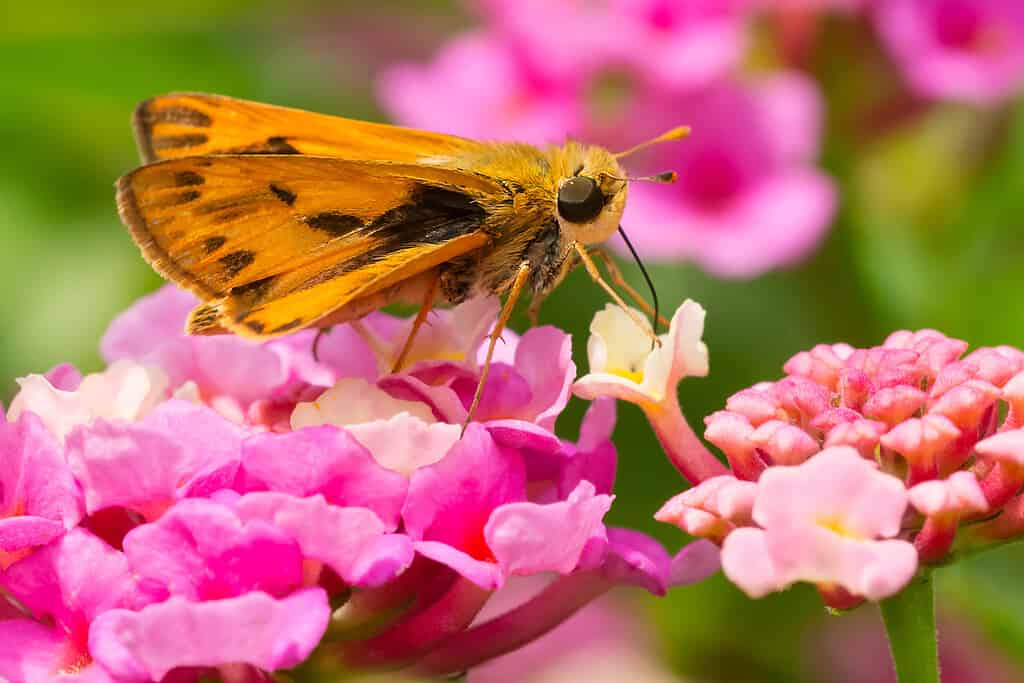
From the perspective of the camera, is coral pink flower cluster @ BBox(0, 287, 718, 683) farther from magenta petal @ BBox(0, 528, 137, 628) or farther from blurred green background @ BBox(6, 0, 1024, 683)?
blurred green background @ BBox(6, 0, 1024, 683)

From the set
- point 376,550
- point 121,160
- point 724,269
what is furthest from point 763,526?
point 121,160

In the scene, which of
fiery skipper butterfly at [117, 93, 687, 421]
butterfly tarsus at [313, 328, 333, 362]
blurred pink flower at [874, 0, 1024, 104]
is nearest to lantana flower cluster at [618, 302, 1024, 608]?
fiery skipper butterfly at [117, 93, 687, 421]

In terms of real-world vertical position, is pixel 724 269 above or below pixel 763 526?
below

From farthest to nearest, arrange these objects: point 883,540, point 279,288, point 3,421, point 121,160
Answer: point 121,160, point 279,288, point 3,421, point 883,540

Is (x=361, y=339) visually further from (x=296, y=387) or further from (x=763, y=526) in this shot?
(x=763, y=526)

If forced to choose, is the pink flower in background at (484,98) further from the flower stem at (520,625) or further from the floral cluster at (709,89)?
the flower stem at (520,625)

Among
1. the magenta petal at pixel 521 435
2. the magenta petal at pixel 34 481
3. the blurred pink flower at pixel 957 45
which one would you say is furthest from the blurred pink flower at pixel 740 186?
the magenta petal at pixel 34 481

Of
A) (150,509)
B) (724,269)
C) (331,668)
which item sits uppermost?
(150,509)
